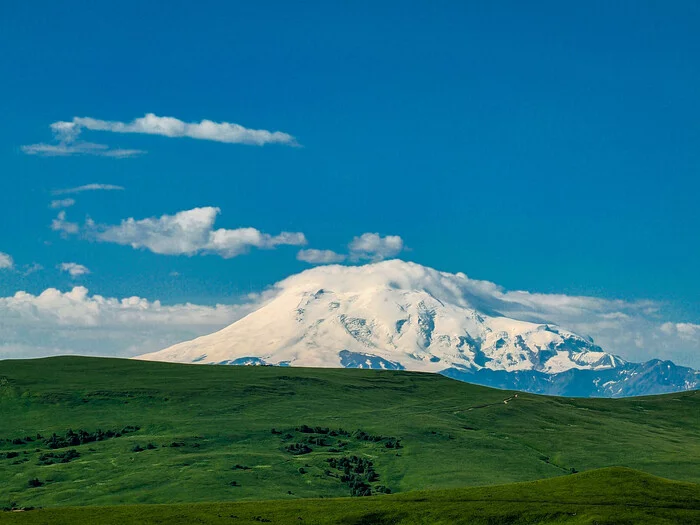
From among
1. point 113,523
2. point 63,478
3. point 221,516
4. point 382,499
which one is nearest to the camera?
point 113,523

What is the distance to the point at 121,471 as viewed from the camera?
19912 centimetres

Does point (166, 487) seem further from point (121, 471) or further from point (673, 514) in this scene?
point (673, 514)

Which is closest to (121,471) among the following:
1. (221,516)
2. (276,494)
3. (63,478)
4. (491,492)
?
(63,478)

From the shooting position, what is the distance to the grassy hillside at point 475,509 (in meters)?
113

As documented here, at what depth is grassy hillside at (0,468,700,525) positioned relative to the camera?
113 meters

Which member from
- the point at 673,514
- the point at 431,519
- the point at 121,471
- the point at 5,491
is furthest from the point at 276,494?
the point at 673,514

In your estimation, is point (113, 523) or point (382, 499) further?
point (382, 499)

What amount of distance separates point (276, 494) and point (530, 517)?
248 ft

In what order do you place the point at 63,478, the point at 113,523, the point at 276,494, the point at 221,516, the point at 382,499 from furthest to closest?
the point at 63,478
the point at 276,494
the point at 382,499
the point at 221,516
the point at 113,523

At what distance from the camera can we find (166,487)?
182625 mm

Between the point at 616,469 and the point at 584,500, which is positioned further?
the point at 616,469

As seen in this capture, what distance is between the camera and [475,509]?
11719 cm

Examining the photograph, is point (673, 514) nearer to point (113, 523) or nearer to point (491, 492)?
point (491, 492)

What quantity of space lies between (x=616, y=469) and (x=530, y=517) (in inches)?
916
